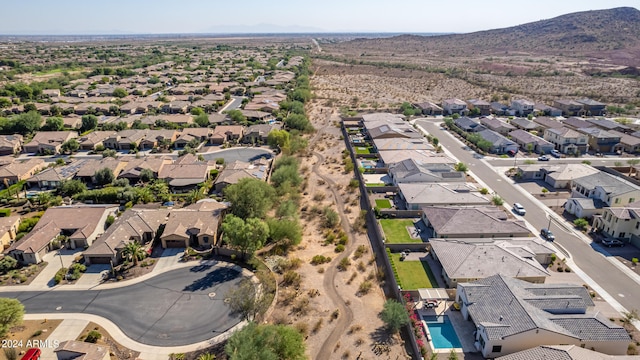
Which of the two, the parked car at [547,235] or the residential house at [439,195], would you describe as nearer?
the parked car at [547,235]

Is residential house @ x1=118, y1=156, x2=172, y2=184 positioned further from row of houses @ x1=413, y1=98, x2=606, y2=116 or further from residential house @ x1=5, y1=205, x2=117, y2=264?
row of houses @ x1=413, y1=98, x2=606, y2=116

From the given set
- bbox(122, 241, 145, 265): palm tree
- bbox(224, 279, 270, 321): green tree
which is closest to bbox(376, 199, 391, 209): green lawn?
bbox(224, 279, 270, 321): green tree

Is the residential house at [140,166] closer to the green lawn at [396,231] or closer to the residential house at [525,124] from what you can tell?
the green lawn at [396,231]

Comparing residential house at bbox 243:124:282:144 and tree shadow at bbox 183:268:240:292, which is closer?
tree shadow at bbox 183:268:240:292

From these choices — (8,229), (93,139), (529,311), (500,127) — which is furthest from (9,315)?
(500,127)

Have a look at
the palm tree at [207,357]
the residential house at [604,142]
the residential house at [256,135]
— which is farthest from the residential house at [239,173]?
the residential house at [604,142]
